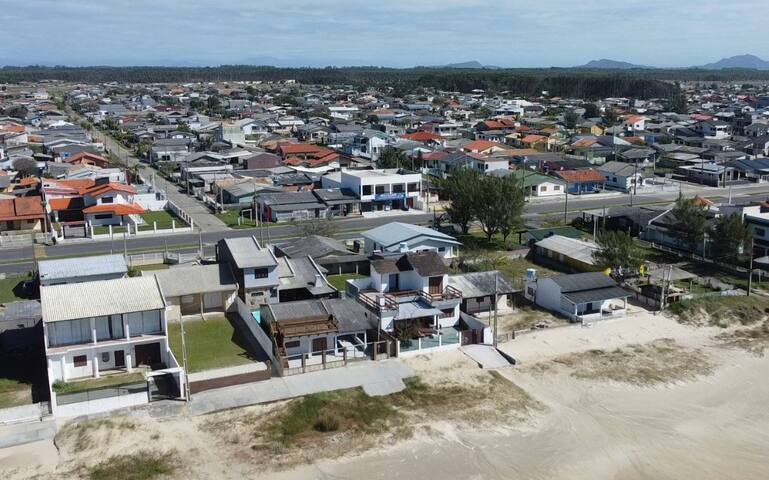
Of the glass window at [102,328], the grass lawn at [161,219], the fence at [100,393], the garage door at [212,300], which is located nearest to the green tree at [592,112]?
the grass lawn at [161,219]

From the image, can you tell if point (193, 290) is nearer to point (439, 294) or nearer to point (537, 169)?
point (439, 294)

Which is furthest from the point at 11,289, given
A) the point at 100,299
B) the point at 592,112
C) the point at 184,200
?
the point at 592,112

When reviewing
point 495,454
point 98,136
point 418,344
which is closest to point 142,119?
point 98,136

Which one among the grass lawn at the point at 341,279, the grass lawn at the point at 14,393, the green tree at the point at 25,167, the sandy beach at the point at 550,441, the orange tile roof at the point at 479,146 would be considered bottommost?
the sandy beach at the point at 550,441

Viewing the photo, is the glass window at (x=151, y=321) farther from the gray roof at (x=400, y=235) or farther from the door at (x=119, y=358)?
the gray roof at (x=400, y=235)

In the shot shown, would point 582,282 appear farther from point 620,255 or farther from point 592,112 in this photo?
point 592,112

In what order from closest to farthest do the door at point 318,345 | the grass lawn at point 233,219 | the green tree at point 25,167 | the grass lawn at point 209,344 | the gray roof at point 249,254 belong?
the grass lawn at point 209,344 < the door at point 318,345 < the gray roof at point 249,254 < the grass lawn at point 233,219 < the green tree at point 25,167
